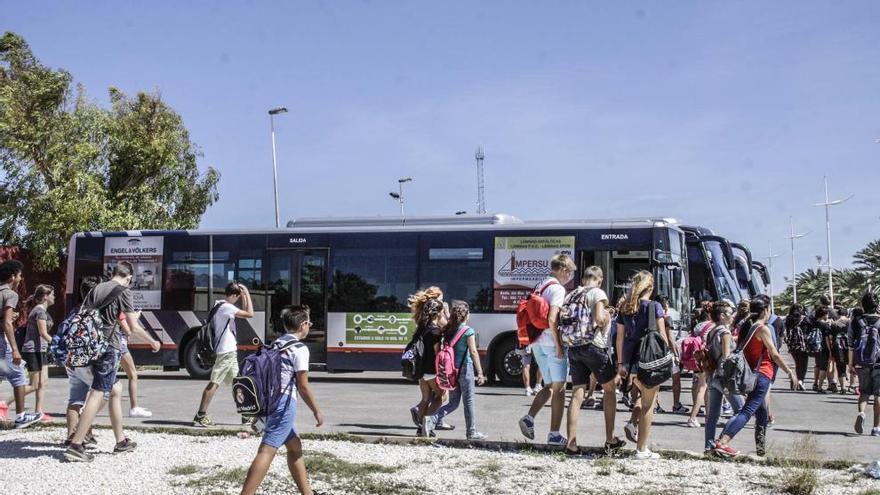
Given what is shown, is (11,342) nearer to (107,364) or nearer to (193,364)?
(107,364)

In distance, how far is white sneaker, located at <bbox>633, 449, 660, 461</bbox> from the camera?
815 cm

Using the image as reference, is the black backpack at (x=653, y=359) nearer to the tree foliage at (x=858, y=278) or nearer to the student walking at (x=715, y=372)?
the student walking at (x=715, y=372)

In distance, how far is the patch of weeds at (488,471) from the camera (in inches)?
290

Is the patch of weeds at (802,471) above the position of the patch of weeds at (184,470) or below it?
above

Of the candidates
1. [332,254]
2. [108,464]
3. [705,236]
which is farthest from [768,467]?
[705,236]

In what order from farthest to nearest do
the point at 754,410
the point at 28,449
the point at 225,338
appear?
the point at 225,338, the point at 28,449, the point at 754,410

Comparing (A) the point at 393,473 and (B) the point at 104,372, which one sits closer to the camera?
(A) the point at 393,473

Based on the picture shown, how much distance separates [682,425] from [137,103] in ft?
82.8

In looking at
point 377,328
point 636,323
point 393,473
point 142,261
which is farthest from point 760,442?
point 142,261

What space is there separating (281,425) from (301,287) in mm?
13026

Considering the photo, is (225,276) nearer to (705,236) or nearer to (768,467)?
(705,236)

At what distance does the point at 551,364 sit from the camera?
889 cm

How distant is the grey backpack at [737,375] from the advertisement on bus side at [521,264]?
9.05m

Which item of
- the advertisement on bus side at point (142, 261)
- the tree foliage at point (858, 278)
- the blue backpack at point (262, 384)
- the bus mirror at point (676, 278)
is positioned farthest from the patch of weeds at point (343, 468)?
the tree foliage at point (858, 278)
